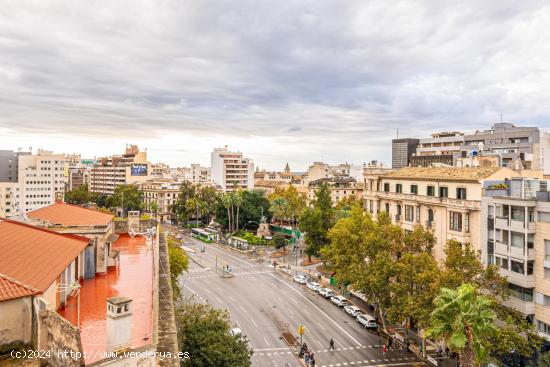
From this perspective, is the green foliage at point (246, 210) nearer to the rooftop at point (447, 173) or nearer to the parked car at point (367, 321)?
the rooftop at point (447, 173)

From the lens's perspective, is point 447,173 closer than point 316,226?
Yes

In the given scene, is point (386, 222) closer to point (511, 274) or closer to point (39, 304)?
point (511, 274)

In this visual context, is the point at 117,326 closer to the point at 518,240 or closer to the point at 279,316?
the point at 518,240

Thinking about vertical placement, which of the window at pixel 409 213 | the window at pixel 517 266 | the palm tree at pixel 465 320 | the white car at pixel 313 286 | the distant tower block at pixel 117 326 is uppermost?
the window at pixel 409 213

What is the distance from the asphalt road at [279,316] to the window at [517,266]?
12.5 metres

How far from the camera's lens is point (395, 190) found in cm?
5984

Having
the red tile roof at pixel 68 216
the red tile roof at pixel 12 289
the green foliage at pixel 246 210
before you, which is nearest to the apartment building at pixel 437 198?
the red tile roof at pixel 68 216

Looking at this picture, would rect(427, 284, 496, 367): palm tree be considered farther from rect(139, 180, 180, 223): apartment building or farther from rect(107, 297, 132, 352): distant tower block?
rect(139, 180, 180, 223): apartment building

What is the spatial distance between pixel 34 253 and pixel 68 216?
12047 millimetres

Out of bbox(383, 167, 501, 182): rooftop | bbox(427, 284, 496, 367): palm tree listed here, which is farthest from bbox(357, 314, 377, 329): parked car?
bbox(427, 284, 496, 367): palm tree

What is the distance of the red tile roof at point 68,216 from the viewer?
3080cm

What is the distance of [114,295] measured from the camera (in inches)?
939

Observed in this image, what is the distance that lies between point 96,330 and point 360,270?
3204cm

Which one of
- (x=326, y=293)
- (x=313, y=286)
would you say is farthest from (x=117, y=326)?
(x=313, y=286)
